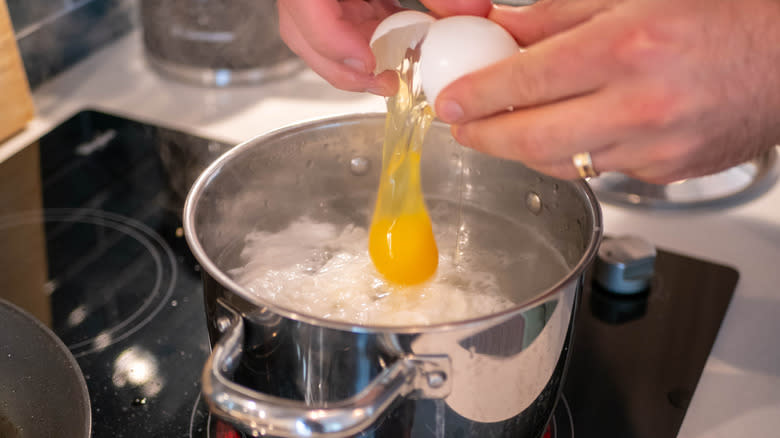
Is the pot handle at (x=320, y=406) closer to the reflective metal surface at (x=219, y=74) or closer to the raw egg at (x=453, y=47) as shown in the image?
the raw egg at (x=453, y=47)

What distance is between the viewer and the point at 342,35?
2.17 feet

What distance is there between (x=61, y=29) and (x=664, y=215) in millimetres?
971

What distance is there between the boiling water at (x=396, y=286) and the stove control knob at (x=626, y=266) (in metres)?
0.13

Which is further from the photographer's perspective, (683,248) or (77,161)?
(77,161)

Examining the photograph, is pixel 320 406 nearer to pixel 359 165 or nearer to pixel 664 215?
pixel 359 165

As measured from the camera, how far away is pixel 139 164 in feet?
3.41

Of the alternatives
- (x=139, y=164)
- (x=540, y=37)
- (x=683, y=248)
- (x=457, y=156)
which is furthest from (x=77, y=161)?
(x=683, y=248)

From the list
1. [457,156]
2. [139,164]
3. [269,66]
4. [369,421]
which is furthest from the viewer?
[269,66]

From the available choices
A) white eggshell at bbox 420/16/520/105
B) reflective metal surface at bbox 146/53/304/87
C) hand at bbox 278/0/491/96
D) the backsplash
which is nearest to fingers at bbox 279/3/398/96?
hand at bbox 278/0/491/96

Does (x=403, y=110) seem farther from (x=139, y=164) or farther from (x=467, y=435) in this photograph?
(x=139, y=164)

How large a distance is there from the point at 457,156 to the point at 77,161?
580 mm

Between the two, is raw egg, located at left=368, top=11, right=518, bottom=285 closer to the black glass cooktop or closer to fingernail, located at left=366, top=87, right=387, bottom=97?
fingernail, located at left=366, top=87, right=387, bottom=97

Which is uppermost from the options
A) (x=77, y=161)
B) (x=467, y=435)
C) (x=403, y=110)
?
(x=403, y=110)

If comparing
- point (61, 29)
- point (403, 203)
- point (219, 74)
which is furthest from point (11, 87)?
point (403, 203)
